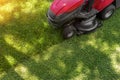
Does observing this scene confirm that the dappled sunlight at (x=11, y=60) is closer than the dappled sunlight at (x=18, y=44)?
Yes

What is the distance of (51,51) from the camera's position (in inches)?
229

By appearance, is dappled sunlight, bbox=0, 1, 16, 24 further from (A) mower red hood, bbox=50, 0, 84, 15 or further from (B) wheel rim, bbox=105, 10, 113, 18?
(B) wheel rim, bbox=105, 10, 113, 18

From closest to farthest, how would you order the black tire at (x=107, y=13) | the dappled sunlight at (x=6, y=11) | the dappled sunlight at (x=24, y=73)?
the dappled sunlight at (x=24, y=73) < the black tire at (x=107, y=13) < the dappled sunlight at (x=6, y=11)

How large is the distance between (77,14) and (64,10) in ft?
1.05

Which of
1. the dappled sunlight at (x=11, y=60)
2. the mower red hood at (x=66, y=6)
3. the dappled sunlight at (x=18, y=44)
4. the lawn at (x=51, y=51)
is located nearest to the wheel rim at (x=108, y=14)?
the lawn at (x=51, y=51)

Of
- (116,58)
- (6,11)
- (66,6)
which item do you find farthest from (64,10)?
(6,11)

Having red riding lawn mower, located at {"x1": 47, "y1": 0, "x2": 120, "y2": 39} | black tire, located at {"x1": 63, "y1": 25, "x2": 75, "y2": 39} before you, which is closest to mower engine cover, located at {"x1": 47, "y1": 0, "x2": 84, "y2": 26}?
red riding lawn mower, located at {"x1": 47, "y1": 0, "x2": 120, "y2": 39}

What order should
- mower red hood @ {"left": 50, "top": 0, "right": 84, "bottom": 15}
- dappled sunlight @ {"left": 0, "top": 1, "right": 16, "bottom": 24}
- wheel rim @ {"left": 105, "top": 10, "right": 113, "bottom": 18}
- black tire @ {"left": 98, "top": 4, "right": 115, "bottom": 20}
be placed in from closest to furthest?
mower red hood @ {"left": 50, "top": 0, "right": 84, "bottom": 15} → black tire @ {"left": 98, "top": 4, "right": 115, "bottom": 20} → wheel rim @ {"left": 105, "top": 10, "right": 113, "bottom": 18} → dappled sunlight @ {"left": 0, "top": 1, "right": 16, "bottom": 24}

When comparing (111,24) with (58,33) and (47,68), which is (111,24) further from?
(47,68)

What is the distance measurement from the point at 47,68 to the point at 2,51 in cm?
111

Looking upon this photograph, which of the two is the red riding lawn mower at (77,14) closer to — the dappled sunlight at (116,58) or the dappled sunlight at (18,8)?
the dappled sunlight at (116,58)

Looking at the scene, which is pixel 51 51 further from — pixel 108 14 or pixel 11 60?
pixel 108 14

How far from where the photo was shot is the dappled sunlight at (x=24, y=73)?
5.39 meters

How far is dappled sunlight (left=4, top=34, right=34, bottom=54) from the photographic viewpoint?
19.3 ft
